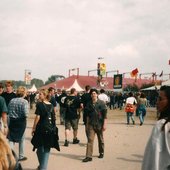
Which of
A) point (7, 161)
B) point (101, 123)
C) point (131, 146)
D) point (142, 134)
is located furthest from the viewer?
point (142, 134)

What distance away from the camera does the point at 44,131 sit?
7.70 meters

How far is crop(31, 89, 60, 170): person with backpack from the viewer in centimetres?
763

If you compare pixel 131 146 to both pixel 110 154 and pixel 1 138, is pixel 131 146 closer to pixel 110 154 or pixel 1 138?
pixel 110 154

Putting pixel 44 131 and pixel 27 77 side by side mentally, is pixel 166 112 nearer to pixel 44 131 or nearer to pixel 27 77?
pixel 44 131

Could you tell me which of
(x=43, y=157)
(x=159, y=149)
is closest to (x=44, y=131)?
(x=43, y=157)

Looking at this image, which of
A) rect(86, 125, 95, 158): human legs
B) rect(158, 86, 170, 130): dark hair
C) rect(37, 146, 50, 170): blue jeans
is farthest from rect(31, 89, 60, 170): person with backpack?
rect(158, 86, 170, 130): dark hair

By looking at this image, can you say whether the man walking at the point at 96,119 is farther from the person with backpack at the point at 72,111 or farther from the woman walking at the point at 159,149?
the woman walking at the point at 159,149

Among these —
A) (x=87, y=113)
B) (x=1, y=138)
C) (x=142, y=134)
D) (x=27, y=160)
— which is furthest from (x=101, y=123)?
(x=1, y=138)

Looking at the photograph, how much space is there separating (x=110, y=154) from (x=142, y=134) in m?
5.00

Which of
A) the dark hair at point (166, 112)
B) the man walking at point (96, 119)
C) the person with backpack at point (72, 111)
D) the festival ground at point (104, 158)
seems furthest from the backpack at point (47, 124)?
the person with backpack at point (72, 111)

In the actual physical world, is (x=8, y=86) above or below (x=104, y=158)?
above

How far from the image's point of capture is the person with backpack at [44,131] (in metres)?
7.63

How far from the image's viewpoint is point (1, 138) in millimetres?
2338

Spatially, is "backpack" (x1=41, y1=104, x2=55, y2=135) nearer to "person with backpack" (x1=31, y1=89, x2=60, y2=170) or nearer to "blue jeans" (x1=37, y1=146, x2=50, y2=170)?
"person with backpack" (x1=31, y1=89, x2=60, y2=170)
